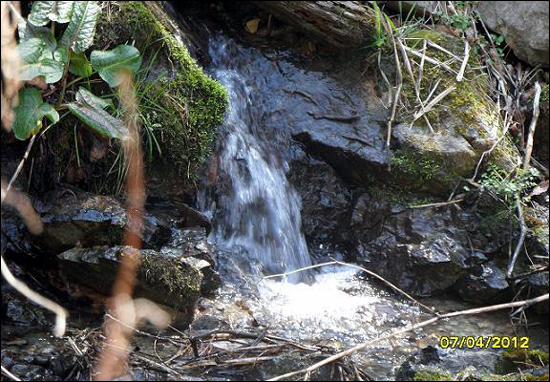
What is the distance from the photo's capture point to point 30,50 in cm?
307

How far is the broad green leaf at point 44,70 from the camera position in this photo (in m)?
3.03

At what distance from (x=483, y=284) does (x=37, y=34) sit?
2.86m

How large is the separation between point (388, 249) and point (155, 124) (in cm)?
166

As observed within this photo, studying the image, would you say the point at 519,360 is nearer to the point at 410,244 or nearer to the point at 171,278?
the point at 410,244

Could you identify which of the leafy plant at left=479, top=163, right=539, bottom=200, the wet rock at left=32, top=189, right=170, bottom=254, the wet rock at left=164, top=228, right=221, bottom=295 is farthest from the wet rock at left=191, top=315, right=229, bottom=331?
the leafy plant at left=479, top=163, right=539, bottom=200

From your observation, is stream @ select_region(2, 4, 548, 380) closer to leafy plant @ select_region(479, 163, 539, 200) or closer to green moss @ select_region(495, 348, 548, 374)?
green moss @ select_region(495, 348, 548, 374)

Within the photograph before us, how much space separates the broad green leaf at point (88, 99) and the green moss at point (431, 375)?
1958mm

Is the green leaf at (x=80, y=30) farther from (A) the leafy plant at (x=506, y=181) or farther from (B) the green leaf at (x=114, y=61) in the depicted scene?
(A) the leafy plant at (x=506, y=181)

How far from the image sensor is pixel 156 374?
99.0 inches

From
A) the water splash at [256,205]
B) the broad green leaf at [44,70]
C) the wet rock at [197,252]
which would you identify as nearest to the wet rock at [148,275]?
the wet rock at [197,252]

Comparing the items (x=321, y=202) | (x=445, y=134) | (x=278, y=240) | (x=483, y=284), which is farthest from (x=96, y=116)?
(x=483, y=284)

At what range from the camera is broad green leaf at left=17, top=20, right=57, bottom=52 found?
3.15 m

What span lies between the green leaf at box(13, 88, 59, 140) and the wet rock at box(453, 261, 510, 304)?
8.26 feet

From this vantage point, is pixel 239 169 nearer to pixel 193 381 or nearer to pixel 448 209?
pixel 448 209
